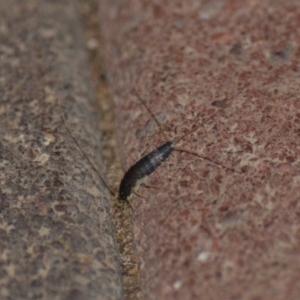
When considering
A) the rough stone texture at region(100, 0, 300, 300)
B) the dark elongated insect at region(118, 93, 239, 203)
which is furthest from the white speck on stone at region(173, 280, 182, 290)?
the dark elongated insect at region(118, 93, 239, 203)

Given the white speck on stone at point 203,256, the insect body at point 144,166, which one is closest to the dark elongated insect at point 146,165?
the insect body at point 144,166

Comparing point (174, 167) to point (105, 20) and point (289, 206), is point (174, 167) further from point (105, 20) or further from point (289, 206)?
point (105, 20)

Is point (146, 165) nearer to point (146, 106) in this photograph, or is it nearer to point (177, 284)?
point (146, 106)

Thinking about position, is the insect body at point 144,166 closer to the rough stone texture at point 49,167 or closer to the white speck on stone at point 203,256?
the rough stone texture at point 49,167

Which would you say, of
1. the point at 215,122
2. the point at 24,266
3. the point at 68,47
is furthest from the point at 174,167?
the point at 68,47

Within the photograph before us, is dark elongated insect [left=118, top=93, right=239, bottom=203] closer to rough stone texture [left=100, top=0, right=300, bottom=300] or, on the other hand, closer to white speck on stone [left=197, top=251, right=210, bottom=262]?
rough stone texture [left=100, top=0, right=300, bottom=300]
